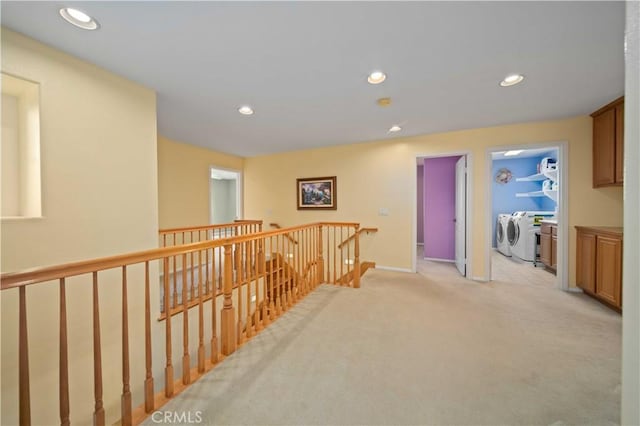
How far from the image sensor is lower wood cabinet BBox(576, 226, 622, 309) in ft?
8.07

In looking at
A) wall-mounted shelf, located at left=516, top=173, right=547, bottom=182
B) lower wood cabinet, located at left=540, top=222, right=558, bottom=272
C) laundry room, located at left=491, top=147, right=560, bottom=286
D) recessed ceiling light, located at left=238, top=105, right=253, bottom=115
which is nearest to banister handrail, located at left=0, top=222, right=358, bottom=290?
recessed ceiling light, located at left=238, top=105, right=253, bottom=115

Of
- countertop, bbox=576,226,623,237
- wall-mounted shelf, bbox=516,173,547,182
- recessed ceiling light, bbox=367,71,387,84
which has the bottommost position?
countertop, bbox=576,226,623,237

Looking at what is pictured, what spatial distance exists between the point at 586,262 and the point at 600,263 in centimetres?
25

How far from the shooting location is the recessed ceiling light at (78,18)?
4.67 ft

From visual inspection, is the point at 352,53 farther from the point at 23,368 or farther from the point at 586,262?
the point at 586,262

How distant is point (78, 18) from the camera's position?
4.83ft

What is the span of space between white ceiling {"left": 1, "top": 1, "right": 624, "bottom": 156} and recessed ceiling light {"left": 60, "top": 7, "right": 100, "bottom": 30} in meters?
0.04

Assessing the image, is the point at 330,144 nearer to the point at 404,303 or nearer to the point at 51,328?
the point at 404,303

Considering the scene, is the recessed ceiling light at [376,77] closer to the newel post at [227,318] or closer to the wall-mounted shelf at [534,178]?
the newel post at [227,318]

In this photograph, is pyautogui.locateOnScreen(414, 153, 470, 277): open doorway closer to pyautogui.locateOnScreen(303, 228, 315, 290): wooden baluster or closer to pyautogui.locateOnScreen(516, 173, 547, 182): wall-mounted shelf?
pyautogui.locateOnScreen(516, 173, 547, 182): wall-mounted shelf

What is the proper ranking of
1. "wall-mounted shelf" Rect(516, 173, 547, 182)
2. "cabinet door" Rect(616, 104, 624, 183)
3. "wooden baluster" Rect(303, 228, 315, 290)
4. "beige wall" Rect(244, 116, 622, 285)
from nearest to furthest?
"cabinet door" Rect(616, 104, 624, 183) < "beige wall" Rect(244, 116, 622, 285) < "wooden baluster" Rect(303, 228, 315, 290) < "wall-mounted shelf" Rect(516, 173, 547, 182)

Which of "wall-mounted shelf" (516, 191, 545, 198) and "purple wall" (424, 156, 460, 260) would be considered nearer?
"purple wall" (424, 156, 460, 260)

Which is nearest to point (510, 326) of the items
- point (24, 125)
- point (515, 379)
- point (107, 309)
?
point (515, 379)

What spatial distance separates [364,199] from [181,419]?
374 centimetres
